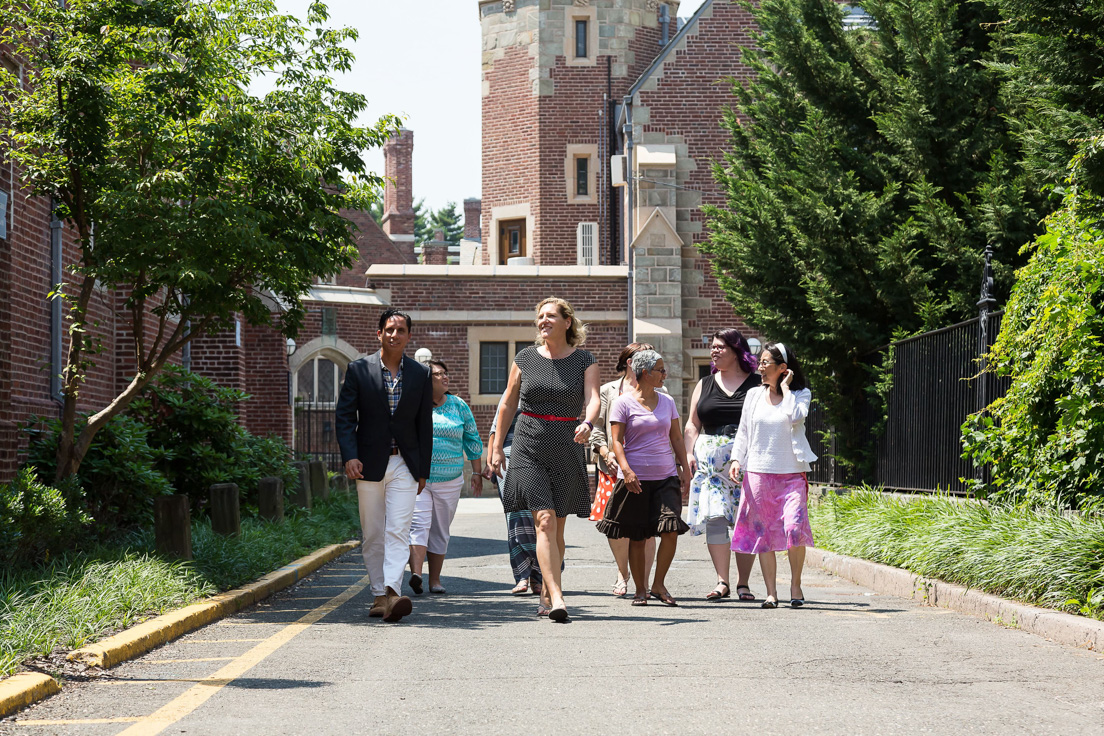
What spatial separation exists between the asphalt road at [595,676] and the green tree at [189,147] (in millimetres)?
2502

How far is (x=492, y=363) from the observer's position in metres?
30.4

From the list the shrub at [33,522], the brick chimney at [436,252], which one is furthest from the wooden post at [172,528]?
the brick chimney at [436,252]

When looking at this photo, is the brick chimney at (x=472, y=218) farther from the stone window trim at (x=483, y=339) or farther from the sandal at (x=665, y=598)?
the sandal at (x=665, y=598)

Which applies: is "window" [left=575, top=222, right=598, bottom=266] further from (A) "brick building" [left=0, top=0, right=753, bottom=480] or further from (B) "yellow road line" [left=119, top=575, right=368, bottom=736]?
(B) "yellow road line" [left=119, top=575, right=368, bottom=736]

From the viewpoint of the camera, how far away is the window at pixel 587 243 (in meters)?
34.8

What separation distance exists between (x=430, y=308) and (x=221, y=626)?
22657mm

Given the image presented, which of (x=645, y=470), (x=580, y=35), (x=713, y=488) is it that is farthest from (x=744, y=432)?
(x=580, y=35)

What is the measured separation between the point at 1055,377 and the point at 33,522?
7.24 metres

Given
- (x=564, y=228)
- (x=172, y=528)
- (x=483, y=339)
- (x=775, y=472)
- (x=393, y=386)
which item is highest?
(x=564, y=228)

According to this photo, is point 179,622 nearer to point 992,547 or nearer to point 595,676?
point 595,676

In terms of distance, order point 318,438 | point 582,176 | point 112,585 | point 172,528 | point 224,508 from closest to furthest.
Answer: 1. point 112,585
2. point 172,528
3. point 224,508
4. point 318,438
5. point 582,176

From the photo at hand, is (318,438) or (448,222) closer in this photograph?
(318,438)

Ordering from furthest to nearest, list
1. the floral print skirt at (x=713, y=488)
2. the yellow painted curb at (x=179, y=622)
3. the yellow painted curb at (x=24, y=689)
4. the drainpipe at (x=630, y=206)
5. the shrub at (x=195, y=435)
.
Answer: the drainpipe at (x=630, y=206) < the shrub at (x=195, y=435) < the floral print skirt at (x=713, y=488) < the yellow painted curb at (x=179, y=622) < the yellow painted curb at (x=24, y=689)

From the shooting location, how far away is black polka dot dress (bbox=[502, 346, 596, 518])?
8.38 meters
